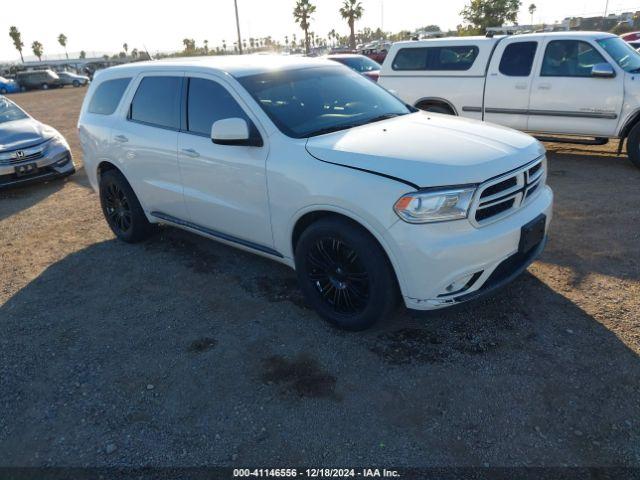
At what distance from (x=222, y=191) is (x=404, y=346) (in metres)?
1.87

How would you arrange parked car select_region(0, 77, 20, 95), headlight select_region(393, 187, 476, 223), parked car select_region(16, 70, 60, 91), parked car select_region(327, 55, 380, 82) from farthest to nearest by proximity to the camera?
parked car select_region(16, 70, 60, 91)
parked car select_region(0, 77, 20, 95)
parked car select_region(327, 55, 380, 82)
headlight select_region(393, 187, 476, 223)

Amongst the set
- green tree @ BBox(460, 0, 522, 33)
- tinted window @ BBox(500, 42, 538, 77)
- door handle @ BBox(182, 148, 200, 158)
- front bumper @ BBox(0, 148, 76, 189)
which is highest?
green tree @ BBox(460, 0, 522, 33)

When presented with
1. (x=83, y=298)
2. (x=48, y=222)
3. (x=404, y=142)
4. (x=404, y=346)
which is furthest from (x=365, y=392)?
(x=48, y=222)

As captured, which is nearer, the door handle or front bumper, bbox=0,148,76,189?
the door handle

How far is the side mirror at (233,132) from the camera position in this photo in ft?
11.5

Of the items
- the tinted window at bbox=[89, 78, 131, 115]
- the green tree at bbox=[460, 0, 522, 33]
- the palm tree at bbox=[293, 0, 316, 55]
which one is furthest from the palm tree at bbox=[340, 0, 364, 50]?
the tinted window at bbox=[89, 78, 131, 115]

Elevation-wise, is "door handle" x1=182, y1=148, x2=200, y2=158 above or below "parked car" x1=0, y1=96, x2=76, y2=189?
above

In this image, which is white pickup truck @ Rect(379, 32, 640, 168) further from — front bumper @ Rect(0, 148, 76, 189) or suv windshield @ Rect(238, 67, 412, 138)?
front bumper @ Rect(0, 148, 76, 189)

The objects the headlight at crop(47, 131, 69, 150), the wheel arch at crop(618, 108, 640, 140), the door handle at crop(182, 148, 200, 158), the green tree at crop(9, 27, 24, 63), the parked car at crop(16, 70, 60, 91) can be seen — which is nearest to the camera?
the door handle at crop(182, 148, 200, 158)

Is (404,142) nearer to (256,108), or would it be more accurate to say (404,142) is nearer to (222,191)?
(256,108)

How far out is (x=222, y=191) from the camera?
400 cm

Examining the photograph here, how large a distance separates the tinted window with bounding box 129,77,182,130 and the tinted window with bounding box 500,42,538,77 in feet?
18.8

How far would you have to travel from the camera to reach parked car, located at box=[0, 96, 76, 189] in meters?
7.69

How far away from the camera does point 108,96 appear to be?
522 cm
